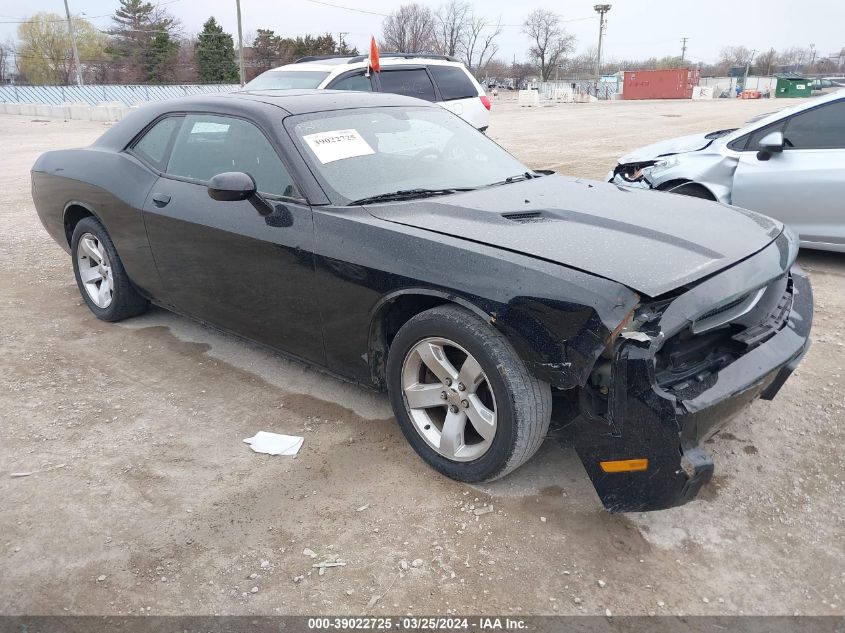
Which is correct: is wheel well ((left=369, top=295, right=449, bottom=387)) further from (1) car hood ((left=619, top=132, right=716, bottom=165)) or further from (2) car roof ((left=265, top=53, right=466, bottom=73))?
(2) car roof ((left=265, top=53, right=466, bottom=73))

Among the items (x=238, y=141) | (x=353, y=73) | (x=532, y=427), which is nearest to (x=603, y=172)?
(x=353, y=73)

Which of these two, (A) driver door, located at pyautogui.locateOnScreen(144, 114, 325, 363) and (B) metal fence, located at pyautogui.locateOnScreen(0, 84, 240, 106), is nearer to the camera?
(A) driver door, located at pyautogui.locateOnScreen(144, 114, 325, 363)

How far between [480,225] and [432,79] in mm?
7325

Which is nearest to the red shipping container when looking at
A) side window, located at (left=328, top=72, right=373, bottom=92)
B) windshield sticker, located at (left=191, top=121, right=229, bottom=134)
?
side window, located at (left=328, top=72, right=373, bottom=92)

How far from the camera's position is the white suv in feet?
29.7

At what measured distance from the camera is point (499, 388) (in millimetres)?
2582

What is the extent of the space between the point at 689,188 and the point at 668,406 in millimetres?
4310

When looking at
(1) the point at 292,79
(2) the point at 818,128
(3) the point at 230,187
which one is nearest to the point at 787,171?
(2) the point at 818,128

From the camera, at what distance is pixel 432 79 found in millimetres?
9594

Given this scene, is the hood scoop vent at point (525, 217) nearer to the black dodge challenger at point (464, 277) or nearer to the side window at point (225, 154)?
the black dodge challenger at point (464, 277)

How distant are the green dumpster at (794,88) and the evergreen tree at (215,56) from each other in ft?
159

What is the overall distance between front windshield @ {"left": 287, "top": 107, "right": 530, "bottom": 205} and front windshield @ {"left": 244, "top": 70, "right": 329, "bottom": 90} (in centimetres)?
543

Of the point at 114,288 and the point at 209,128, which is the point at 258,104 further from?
the point at 114,288

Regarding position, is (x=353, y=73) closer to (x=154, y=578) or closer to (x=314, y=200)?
(x=314, y=200)
